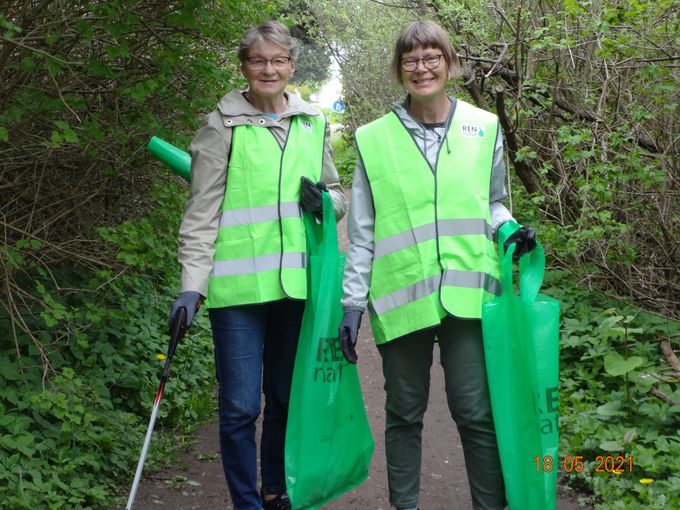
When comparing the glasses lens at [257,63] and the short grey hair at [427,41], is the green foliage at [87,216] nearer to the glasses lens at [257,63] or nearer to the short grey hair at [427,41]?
the glasses lens at [257,63]

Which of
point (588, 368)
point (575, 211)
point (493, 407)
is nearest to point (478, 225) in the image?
point (493, 407)

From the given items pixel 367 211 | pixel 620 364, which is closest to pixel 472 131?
pixel 367 211

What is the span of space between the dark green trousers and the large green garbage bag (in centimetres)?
22

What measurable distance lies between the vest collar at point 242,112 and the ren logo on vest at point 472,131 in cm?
73

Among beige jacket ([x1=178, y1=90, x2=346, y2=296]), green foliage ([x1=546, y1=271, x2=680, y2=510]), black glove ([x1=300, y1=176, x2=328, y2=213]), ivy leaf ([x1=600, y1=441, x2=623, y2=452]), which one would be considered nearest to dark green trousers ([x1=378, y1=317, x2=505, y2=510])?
black glove ([x1=300, y1=176, x2=328, y2=213])

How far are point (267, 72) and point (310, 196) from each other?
0.52 meters

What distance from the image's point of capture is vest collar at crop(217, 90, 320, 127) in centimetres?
362

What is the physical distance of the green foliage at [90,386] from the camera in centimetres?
417

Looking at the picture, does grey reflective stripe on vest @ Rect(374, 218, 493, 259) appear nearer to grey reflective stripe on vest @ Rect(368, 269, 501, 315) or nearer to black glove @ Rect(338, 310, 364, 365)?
grey reflective stripe on vest @ Rect(368, 269, 501, 315)

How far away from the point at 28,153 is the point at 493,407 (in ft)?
9.19

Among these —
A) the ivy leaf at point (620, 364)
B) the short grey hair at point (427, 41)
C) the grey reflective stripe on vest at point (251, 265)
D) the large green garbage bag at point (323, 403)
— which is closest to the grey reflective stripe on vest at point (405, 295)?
the large green garbage bag at point (323, 403)

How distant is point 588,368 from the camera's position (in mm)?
5785

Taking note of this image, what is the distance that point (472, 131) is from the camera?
338 centimetres
